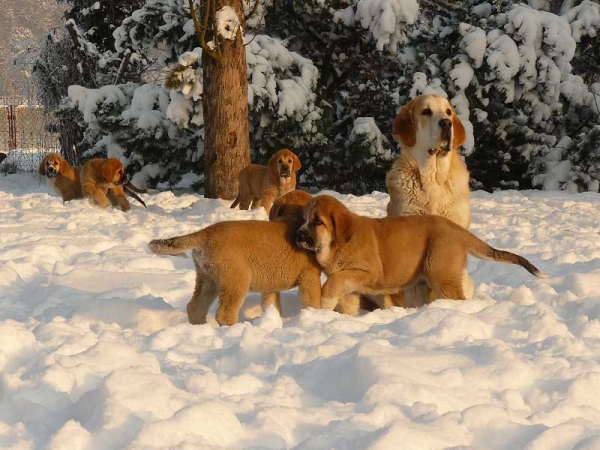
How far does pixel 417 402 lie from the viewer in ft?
9.44

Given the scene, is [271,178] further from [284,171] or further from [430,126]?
[430,126]

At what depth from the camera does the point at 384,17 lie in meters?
14.4

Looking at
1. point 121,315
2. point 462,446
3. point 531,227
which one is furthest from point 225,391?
point 531,227

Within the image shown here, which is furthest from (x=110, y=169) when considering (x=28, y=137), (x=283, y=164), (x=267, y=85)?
(x=28, y=137)

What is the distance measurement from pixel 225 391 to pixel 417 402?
2.65ft

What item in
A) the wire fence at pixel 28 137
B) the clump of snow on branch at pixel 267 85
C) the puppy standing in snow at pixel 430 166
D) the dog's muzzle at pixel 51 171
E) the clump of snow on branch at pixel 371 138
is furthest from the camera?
the wire fence at pixel 28 137

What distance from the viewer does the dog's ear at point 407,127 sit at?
20.4 feet

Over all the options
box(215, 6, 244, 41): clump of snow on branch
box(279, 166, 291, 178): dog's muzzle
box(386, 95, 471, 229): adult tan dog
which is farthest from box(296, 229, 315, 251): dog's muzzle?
box(215, 6, 244, 41): clump of snow on branch

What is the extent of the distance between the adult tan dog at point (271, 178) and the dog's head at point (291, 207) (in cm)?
491

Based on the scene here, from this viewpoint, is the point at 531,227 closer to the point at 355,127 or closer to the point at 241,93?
the point at 241,93

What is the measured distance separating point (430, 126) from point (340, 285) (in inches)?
79.1

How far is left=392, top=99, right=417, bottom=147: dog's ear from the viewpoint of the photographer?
20.4 ft

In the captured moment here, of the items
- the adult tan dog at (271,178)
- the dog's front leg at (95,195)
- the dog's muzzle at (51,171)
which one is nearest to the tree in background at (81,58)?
the dog's muzzle at (51,171)

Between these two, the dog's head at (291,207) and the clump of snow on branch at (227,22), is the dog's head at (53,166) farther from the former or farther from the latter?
the dog's head at (291,207)
